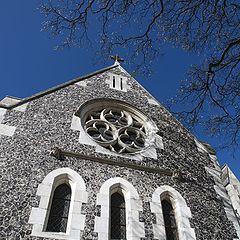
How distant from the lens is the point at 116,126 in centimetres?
951

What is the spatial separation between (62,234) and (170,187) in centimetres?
325

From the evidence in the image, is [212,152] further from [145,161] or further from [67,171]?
[67,171]

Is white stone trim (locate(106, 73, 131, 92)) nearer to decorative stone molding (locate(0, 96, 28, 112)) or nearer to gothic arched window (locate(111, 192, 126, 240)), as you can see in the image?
decorative stone molding (locate(0, 96, 28, 112))

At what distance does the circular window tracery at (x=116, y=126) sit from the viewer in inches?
343

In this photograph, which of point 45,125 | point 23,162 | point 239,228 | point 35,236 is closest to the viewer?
point 35,236

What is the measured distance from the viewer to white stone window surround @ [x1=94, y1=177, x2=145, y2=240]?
6.18 metres

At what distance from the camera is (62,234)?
19.0ft

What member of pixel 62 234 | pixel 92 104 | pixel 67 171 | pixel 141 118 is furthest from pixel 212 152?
pixel 62 234

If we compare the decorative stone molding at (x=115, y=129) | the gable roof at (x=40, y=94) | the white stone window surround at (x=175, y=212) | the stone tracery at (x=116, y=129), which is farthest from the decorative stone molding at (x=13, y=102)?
the white stone window surround at (x=175, y=212)

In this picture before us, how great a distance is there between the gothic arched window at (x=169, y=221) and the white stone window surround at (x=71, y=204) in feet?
6.81

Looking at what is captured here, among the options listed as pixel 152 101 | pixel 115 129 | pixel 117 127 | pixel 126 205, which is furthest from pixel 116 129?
pixel 126 205

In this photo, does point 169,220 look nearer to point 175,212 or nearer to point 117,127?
point 175,212

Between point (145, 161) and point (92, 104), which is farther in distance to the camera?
point (92, 104)

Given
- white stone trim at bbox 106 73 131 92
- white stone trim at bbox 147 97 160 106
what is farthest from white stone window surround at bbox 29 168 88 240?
white stone trim at bbox 147 97 160 106
